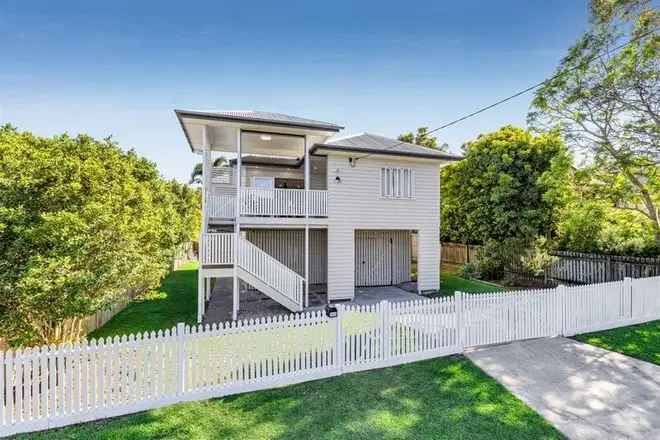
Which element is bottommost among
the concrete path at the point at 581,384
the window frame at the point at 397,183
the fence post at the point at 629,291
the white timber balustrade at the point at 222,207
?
the concrete path at the point at 581,384

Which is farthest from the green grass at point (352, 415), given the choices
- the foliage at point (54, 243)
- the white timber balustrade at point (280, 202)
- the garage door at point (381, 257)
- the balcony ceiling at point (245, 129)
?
the garage door at point (381, 257)

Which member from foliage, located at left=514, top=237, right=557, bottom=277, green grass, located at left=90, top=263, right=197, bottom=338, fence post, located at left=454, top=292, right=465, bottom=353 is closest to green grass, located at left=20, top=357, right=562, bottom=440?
fence post, located at left=454, top=292, right=465, bottom=353

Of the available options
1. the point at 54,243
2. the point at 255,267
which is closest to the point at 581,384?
the point at 255,267

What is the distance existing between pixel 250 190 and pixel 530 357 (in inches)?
366

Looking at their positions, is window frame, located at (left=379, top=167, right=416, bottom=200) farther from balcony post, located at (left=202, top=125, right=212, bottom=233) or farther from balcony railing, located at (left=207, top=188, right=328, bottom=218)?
balcony post, located at (left=202, top=125, right=212, bottom=233)

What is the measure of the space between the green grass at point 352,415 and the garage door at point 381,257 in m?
9.49

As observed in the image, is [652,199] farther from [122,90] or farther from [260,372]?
[122,90]

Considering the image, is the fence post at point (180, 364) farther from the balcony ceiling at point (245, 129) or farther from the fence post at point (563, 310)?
the fence post at point (563, 310)

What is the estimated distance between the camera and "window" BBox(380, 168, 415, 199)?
43.4ft

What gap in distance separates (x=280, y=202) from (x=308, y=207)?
3.39ft

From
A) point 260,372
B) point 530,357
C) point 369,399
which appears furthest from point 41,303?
point 530,357

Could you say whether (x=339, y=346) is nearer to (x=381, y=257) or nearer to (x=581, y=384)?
(x=581, y=384)

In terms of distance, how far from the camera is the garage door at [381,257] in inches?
611

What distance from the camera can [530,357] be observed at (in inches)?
272
